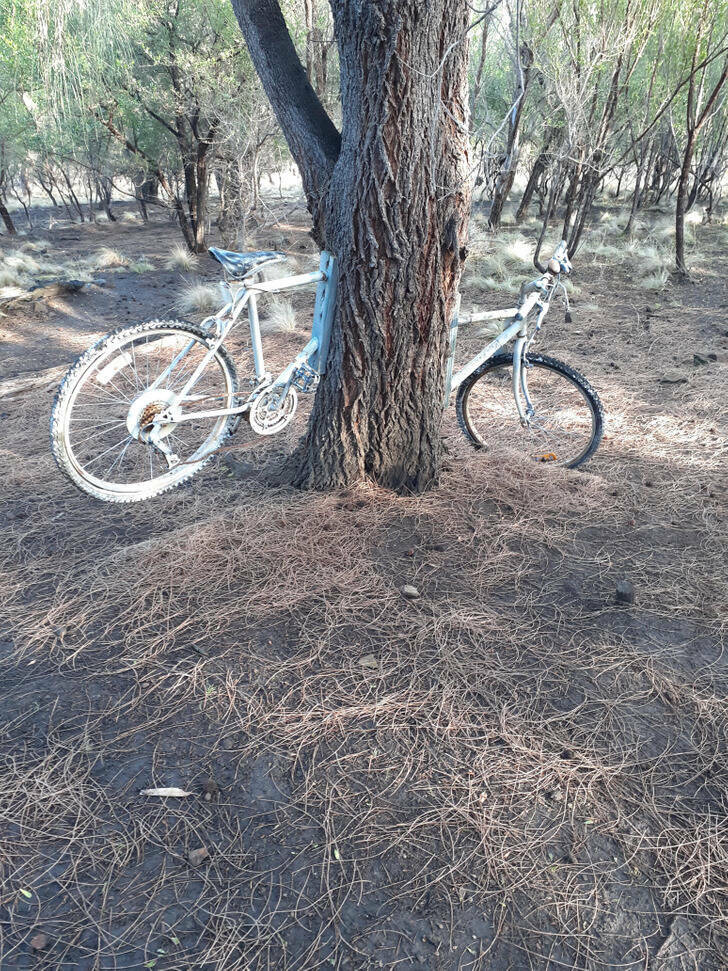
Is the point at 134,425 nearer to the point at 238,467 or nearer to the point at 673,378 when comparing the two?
the point at 238,467

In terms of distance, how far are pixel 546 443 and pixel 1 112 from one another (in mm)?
20528

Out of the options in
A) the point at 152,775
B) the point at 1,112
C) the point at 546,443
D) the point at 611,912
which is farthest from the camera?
the point at 1,112

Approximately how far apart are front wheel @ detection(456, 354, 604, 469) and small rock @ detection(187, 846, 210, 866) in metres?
2.87

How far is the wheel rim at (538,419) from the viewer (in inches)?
159

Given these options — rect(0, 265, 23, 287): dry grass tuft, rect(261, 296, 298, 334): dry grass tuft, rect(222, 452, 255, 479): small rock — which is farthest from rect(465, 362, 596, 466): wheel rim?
rect(0, 265, 23, 287): dry grass tuft

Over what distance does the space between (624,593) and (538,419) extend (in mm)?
1776

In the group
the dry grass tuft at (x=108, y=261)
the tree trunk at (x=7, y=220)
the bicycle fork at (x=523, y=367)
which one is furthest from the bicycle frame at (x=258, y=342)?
the tree trunk at (x=7, y=220)

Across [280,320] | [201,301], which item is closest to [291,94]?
[280,320]

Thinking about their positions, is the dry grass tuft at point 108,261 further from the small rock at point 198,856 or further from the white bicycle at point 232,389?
the small rock at point 198,856

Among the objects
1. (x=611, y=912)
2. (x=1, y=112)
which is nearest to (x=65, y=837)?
(x=611, y=912)

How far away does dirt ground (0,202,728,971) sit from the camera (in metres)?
1.55

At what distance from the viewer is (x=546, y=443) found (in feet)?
14.5

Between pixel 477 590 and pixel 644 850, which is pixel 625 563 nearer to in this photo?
pixel 477 590

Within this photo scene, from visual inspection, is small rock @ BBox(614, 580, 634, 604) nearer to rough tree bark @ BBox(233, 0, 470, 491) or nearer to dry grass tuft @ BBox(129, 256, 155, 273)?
rough tree bark @ BBox(233, 0, 470, 491)
